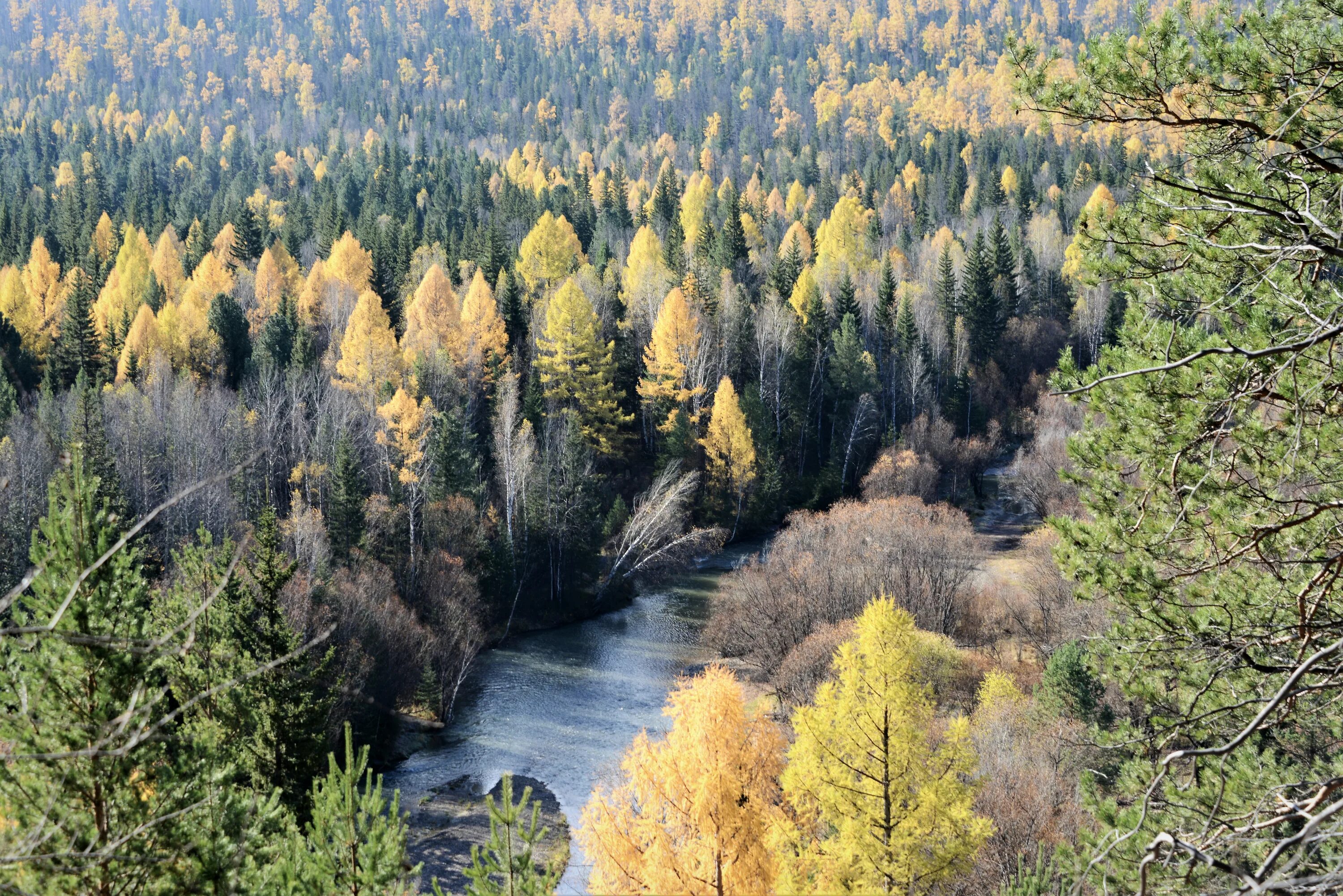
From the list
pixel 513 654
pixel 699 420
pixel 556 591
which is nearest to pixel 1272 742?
pixel 513 654

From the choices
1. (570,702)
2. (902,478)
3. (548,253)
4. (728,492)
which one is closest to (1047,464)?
(902,478)

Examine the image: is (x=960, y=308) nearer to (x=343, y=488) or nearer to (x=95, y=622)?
(x=343, y=488)

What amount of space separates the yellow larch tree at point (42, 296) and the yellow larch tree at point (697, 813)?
50.3 metres

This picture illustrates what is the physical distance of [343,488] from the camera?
35.4 meters

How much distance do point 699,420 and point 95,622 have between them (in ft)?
159

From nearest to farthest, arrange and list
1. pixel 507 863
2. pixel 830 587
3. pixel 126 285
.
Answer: pixel 507 863 < pixel 830 587 < pixel 126 285

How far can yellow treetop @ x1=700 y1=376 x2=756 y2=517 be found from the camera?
171 ft

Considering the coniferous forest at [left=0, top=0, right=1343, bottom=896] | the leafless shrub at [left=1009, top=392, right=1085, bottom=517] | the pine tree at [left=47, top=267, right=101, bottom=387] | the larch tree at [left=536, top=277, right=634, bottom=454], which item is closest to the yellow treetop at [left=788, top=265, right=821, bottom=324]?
the coniferous forest at [left=0, top=0, right=1343, bottom=896]

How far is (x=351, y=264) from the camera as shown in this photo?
65.5m

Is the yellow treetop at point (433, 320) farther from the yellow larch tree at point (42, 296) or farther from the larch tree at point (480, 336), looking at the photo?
the yellow larch tree at point (42, 296)

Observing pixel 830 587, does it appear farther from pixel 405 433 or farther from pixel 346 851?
pixel 346 851

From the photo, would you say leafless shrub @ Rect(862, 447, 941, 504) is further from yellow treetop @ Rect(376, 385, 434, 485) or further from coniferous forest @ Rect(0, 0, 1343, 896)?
yellow treetop @ Rect(376, 385, 434, 485)

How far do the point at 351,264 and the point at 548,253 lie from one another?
15.6m

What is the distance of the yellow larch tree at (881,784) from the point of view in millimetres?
15359
